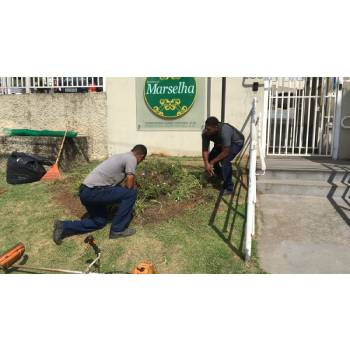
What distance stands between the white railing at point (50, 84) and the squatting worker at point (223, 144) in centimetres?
446

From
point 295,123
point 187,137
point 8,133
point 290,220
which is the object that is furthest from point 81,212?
point 295,123

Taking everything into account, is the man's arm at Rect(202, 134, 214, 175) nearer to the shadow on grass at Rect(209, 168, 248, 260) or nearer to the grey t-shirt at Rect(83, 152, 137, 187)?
the shadow on grass at Rect(209, 168, 248, 260)

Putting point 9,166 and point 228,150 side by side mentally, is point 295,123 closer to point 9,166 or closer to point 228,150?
point 228,150

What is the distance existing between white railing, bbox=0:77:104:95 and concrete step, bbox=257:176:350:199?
17.4 ft

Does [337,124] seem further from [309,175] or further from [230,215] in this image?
[230,215]

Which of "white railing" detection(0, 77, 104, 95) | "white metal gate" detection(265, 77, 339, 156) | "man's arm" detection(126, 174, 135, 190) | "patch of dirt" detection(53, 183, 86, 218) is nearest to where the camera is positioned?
"man's arm" detection(126, 174, 135, 190)

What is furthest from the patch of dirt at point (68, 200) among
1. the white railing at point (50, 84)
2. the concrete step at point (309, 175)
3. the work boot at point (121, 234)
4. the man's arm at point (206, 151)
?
the white railing at point (50, 84)

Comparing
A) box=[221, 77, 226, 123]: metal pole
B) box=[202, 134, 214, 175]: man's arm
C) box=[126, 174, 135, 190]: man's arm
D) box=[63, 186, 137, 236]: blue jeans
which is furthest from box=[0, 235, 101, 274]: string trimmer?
box=[221, 77, 226, 123]: metal pole

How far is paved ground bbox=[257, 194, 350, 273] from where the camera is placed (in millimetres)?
3826

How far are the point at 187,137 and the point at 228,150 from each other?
3187 mm

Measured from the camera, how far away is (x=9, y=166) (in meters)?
7.03

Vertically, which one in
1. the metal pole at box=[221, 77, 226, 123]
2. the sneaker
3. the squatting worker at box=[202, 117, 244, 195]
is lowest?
the sneaker

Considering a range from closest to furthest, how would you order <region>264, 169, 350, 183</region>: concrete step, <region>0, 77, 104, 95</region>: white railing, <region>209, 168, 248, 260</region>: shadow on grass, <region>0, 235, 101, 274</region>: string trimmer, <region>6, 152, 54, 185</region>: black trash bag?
<region>0, 235, 101, 274</region>: string trimmer, <region>209, 168, 248, 260</region>: shadow on grass, <region>264, 169, 350, 183</region>: concrete step, <region>6, 152, 54, 185</region>: black trash bag, <region>0, 77, 104, 95</region>: white railing

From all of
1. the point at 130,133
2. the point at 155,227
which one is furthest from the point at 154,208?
the point at 130,133
